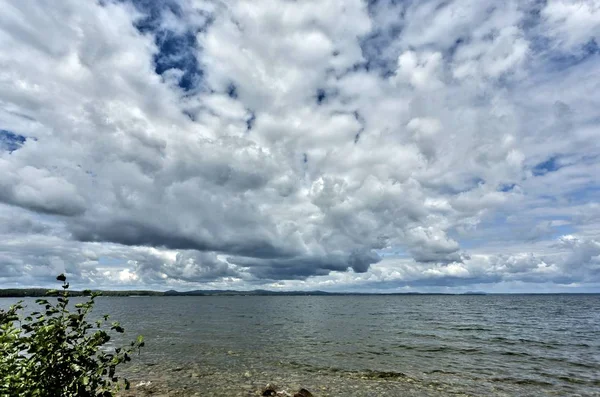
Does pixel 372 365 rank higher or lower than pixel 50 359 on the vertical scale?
lower

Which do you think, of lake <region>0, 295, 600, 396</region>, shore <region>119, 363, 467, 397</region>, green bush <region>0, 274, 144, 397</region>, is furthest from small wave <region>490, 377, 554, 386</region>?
green bush <region>0, 274, 144, 397</region>

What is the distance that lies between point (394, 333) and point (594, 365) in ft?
84.1

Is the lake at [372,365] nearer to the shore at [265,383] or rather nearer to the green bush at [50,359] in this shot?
the shore at [265,383]

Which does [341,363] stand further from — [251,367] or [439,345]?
[439,345]

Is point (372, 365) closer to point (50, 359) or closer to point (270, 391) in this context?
point (270, 391)

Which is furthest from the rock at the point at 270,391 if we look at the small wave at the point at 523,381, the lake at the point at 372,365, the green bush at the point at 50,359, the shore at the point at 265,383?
the small wave at the point at 523,381

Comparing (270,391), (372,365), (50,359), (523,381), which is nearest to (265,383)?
(270,391)

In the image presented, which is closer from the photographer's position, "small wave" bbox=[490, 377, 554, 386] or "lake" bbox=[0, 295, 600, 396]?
"lake" bbox=[0, 295, 600, 396]

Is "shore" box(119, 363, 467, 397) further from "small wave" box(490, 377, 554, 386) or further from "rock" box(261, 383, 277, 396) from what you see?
"small wave" box(490, 377, 554, 386)

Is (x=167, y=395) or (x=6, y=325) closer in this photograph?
(x=6, y=325)

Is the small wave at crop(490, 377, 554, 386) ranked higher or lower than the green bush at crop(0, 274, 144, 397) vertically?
lower

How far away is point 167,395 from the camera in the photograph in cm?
2033

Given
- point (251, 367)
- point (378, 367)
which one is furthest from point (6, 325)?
point (378, 367)

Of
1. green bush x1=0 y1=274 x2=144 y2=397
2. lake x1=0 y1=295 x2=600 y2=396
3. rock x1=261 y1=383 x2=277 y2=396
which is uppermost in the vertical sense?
green bush x1=0 y1=274 x2=144 y2=397
